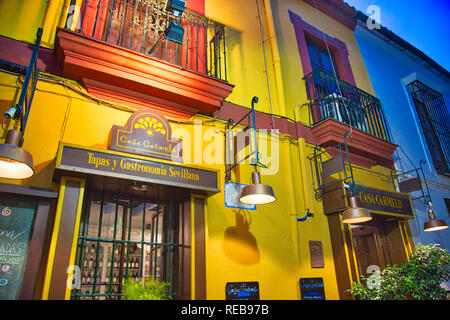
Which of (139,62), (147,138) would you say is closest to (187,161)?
(147,138)

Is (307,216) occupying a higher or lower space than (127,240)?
higher

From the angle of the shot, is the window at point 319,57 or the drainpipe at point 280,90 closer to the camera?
the drainpipe at point 280,90

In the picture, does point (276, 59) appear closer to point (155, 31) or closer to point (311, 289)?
point (155, 31)

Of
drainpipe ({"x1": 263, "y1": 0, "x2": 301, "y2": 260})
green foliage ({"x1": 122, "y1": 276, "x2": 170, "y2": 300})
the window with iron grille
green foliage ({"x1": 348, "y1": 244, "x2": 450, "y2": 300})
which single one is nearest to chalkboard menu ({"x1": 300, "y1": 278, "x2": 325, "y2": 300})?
drainpipe ({"x1": 263, "y1": 0, "x2": 301, "y2": 260})

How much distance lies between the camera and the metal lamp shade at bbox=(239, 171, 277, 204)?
3789mm

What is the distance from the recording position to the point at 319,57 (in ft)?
27.2

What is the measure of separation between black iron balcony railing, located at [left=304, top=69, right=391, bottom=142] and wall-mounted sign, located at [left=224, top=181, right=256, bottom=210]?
100 inches

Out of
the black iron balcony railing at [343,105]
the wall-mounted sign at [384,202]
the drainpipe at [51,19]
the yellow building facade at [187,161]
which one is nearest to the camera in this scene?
the yellow building facade at [187,161]

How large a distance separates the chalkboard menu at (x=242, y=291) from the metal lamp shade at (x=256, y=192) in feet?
4.08

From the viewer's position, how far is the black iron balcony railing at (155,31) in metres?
4.91

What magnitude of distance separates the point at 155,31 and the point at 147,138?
2.26 meters

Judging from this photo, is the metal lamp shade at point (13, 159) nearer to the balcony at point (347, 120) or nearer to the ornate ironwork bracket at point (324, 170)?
the ornate ironwork bracket at point (324, 170)

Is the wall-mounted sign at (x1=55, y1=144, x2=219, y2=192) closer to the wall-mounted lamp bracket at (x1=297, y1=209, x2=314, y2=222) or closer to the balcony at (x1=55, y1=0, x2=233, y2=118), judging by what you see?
the balcony at (x1=55, y1=0, x2=233, y2=118)

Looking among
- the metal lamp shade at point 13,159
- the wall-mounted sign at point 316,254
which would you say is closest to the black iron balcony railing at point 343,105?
the wall-mounted sign at point 316,254
